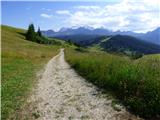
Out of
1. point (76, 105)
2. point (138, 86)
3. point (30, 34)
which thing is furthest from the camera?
point (30, 34)

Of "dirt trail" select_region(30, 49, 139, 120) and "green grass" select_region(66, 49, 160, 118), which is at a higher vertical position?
"green grass" select_region(66, 49, 160, 118)

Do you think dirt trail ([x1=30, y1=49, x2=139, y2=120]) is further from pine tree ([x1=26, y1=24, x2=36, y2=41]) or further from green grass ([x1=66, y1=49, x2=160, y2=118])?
pine tree ([x1=26, y1=24, x2=36, y2=41])

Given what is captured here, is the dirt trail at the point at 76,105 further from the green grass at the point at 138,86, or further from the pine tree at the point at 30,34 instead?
the pine tree at the point at 30,34

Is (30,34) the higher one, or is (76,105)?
(76,105)

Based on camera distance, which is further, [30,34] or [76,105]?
[30,34]

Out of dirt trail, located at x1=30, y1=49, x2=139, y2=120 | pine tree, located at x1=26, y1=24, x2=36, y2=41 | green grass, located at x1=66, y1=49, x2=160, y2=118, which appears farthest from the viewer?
pine tree, located at x1=26, y1=24, x2=36, y2=41

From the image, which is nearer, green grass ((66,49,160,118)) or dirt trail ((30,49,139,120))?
green grass ((66,49,160,118))

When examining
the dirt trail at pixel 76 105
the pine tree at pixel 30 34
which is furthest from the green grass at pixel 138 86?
the pine tree at pixel 30 34

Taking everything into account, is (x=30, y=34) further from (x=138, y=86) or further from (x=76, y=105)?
(x=138, y=86)

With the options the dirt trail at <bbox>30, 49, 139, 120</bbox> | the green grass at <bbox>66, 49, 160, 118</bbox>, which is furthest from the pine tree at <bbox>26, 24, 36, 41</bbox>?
the green grass at <bbox>66, 49, 160, 118</bbox>

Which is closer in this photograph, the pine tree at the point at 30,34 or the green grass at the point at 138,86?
the green grass at the point at 138,86

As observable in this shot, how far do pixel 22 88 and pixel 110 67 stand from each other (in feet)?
21.1

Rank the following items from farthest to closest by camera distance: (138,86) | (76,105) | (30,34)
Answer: (30,34) → (76,105) → (138,86)

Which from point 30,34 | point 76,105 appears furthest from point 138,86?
point 30,34
